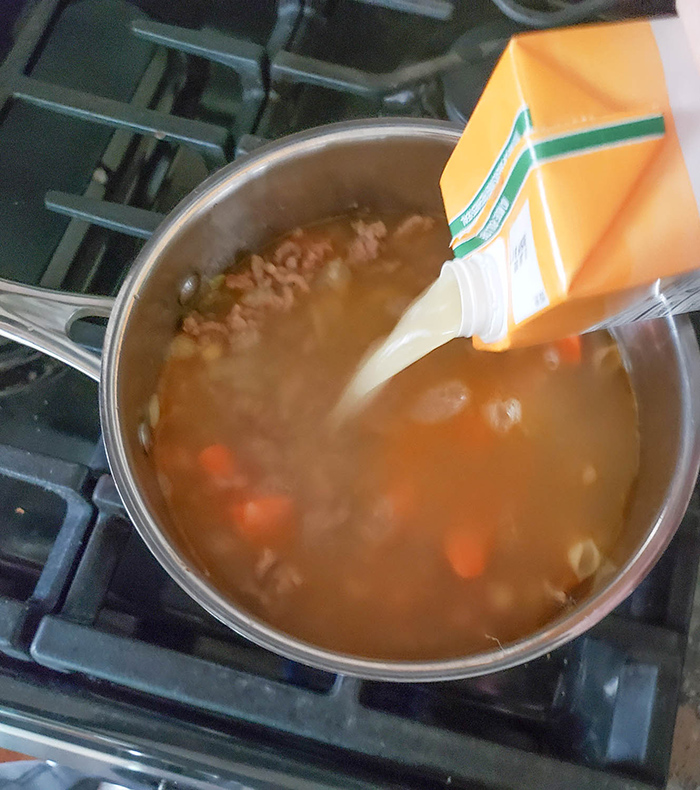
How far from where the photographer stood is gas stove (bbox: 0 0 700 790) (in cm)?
67

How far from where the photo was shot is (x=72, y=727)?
26.5 inches

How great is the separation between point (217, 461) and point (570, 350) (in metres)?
0.47

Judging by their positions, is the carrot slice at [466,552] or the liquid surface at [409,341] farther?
the carrot slice at [466,552]

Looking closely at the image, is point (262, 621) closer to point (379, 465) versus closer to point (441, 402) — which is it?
point (379, 465)

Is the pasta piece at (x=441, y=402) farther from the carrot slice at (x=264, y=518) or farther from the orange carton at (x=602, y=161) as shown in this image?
the orange carton at (x=602, y=161)

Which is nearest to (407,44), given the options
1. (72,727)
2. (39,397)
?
(39,397)

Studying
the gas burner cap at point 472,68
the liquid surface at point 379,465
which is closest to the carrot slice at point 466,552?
the liquid surface at point 379,465

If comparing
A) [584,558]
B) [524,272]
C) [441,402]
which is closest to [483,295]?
[524,272]

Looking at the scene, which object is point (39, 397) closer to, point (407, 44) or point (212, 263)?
point (212, 263)

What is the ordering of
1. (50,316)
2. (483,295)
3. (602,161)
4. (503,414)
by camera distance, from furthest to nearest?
(503,414) < (50,316) < (483,295) < (602,161)

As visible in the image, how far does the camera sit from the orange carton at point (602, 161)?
46cm

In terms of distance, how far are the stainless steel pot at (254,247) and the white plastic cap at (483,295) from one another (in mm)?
258

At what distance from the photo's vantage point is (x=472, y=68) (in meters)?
0.89

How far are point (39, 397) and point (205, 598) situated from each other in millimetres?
364
